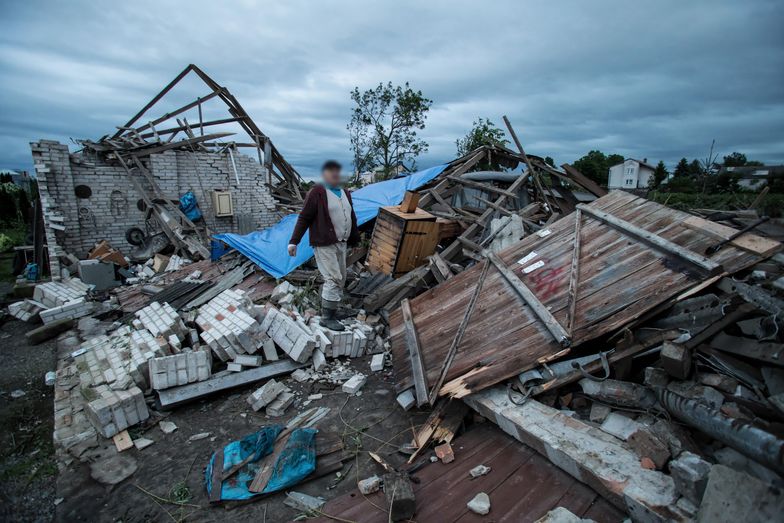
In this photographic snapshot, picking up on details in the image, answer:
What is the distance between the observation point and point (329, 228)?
4.66 meters

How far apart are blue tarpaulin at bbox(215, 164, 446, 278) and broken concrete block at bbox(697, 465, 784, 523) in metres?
5.44

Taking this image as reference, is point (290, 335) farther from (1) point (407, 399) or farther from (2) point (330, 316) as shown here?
(1) point (407, 399)

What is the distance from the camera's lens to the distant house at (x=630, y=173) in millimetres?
40856

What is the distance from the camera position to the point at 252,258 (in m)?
6.52

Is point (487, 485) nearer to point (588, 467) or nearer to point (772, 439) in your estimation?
point (588, 467)

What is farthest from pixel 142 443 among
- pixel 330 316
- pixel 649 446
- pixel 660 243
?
pixel 660 243

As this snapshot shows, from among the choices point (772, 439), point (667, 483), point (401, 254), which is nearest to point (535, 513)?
point (667, 483)

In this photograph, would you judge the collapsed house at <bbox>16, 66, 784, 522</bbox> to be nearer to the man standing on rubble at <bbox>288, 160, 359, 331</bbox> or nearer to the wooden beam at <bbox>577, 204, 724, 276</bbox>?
the wooden beam at <bbox>577, 204, 724, 276</bbox>

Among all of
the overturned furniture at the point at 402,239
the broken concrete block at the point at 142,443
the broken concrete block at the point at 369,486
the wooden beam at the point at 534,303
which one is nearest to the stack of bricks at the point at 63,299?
the broken concrete block at the point at 142,443

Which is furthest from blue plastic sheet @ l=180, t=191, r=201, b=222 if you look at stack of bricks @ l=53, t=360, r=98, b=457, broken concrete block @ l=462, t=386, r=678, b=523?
broken concrete block @ l=462, t=386, r=678, b=523

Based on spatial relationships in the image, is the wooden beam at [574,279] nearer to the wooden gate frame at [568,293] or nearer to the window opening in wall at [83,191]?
the wooden gate frame at [568,293]

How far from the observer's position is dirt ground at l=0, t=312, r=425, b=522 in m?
2.66

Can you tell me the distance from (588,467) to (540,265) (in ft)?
7.34

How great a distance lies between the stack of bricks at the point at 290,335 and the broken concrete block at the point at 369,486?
1964mm
